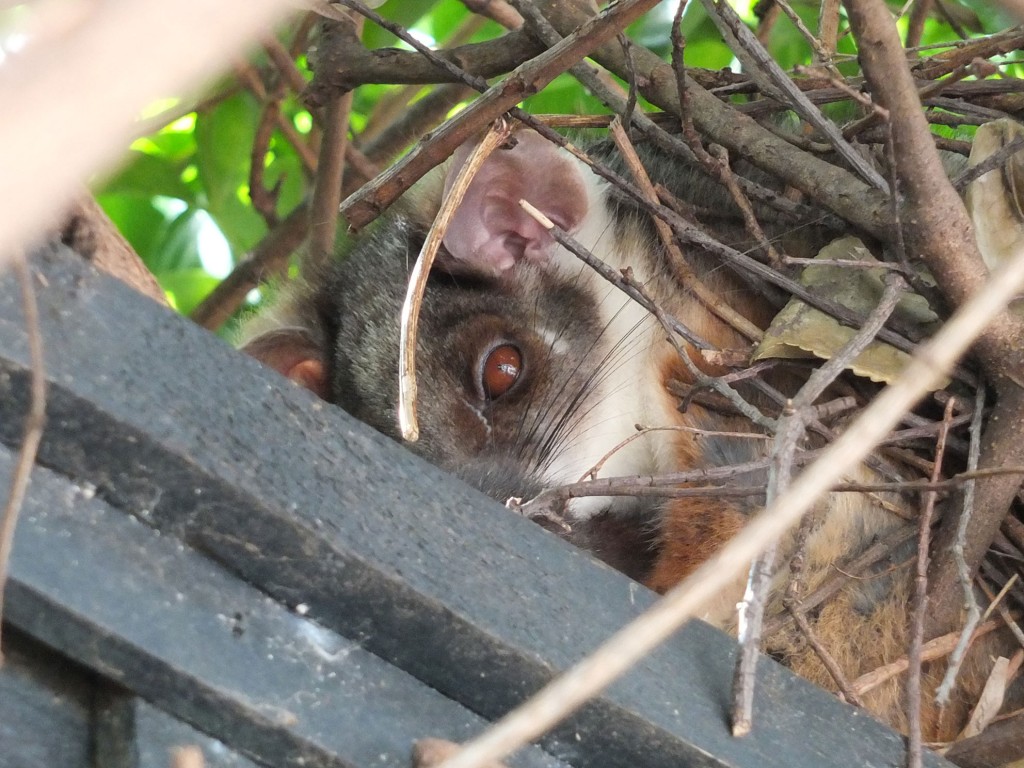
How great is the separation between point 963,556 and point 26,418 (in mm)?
1121

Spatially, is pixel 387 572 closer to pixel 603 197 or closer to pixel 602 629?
pixel 602 629

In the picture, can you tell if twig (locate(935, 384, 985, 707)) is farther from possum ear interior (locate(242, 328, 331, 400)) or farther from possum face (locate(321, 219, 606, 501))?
possum ear interior (locate(242, 328, 331, 400))

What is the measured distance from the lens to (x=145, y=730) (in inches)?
36.8

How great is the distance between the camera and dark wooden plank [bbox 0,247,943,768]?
0.97 m

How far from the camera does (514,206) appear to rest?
2.17 meters

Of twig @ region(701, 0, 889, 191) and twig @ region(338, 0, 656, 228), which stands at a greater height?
twig @ region(701, 0, 889, 191)

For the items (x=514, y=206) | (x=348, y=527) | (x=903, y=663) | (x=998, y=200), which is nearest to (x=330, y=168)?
(x=514, y=206)

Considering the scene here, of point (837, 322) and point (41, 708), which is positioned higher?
point (837, 322)

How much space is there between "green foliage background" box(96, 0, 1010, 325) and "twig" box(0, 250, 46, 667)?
1428mm

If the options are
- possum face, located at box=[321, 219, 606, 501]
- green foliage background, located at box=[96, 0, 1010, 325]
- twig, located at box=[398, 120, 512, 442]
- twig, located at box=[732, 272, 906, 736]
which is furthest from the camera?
green foliage background, located at box=[96, 0, 1010, 325]

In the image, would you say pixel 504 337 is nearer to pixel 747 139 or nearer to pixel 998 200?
pixel 747 139

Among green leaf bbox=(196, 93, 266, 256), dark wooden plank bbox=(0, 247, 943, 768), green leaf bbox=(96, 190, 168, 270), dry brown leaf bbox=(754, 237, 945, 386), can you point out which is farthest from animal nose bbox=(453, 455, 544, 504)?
green leaf bbox=(96, 190, 168, 270)

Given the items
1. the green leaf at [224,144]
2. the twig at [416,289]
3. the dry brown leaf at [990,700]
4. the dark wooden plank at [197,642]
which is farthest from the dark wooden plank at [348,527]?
the green leaf at [224,144]

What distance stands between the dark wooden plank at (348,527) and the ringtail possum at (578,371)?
2.16ft
